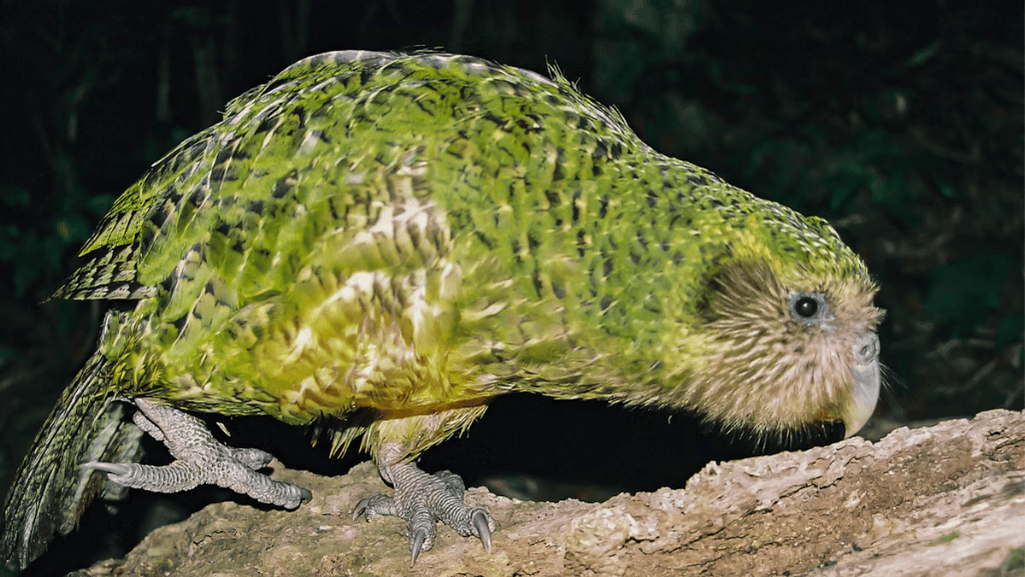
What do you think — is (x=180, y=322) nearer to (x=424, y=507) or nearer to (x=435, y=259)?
(x=435, y=259)

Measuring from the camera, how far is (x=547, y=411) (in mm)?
4176

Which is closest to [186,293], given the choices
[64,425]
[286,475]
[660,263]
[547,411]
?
[64,425]

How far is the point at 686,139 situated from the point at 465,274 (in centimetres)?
332

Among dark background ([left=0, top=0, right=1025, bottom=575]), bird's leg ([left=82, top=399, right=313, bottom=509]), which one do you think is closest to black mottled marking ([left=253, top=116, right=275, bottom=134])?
bird's leg ([left=82, top=399, right=313, bottom=509])

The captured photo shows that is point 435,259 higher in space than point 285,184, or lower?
lower

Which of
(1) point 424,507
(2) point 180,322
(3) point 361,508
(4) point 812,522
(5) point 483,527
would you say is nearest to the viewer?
(4) point 812,522

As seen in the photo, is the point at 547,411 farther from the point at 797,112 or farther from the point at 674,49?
the point at 797,112

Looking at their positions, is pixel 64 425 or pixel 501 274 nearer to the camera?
pixel 501 274

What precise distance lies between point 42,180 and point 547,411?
11.2 ft

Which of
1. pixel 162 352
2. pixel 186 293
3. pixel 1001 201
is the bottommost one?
pixel 1001 201

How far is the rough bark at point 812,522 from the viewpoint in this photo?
1.97m

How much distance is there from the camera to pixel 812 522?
226 cm

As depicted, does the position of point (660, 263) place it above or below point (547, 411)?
above

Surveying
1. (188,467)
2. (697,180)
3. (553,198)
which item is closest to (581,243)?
(553,198)
